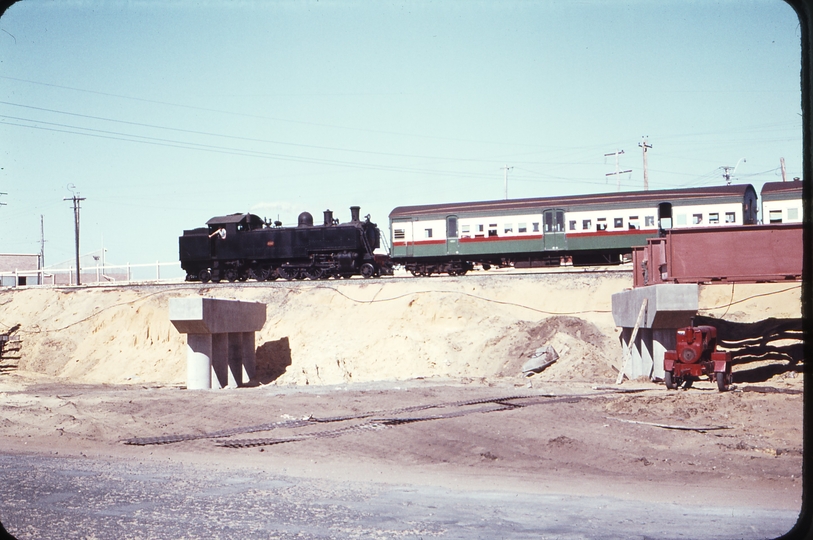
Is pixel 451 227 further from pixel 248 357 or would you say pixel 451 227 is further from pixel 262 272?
pixel 248 357

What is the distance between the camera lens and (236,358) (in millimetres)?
26719

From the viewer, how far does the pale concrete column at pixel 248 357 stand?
2756 centimetres

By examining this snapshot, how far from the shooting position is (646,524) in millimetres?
8547

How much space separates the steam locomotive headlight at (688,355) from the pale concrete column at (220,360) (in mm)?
14128

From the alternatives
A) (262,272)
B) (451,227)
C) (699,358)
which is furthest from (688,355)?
(262,272)

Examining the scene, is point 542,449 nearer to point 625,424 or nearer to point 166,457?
point 625,424

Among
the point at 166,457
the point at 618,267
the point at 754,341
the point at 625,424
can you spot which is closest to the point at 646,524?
the point at 625,424

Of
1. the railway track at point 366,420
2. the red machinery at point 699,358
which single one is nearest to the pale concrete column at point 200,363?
the railway track at point 366,420

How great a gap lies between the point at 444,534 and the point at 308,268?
28679mm

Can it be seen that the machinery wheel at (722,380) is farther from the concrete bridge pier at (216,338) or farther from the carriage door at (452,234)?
the carriage door at (452,234)

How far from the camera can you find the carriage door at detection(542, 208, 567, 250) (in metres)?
35.2

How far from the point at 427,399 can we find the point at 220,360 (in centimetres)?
893

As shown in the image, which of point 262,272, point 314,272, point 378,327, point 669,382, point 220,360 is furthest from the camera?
point 262,272

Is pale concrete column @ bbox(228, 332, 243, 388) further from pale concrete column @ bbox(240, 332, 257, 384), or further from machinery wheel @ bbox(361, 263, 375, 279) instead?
machinery wheel @ bbox(361, 263, 375, 279)
